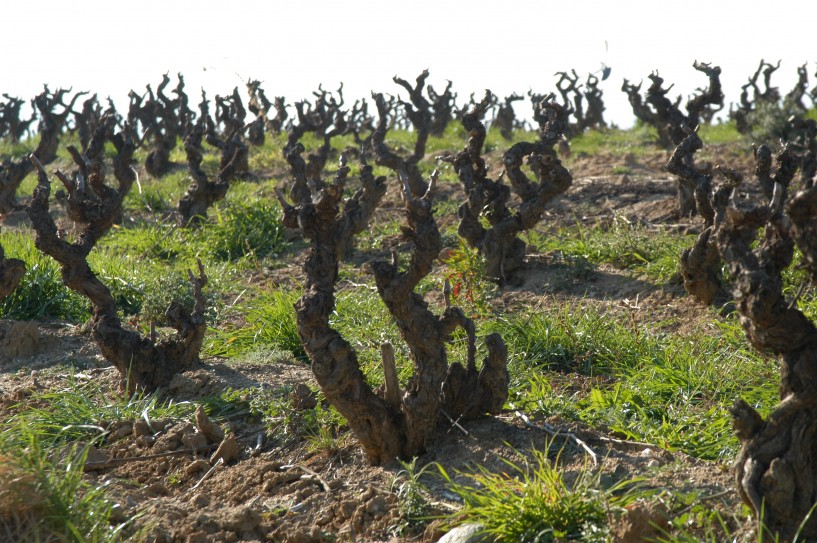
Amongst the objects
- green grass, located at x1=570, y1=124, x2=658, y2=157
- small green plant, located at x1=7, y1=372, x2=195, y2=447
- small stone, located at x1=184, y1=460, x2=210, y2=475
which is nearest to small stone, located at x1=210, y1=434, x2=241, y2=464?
small stone, located at x1=184, y1=460, x2=210, y2=475

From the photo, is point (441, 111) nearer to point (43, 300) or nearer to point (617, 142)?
point (617, 142)

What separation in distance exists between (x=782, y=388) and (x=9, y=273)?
228 inches

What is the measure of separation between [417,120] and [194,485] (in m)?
9.51

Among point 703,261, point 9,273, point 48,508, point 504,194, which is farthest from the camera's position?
point 504,194

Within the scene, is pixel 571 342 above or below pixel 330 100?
below

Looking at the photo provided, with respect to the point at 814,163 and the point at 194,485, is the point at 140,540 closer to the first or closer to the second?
the point at 194,485

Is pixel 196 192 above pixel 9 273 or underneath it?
above

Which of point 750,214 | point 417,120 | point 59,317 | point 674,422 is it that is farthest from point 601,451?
point 417,120

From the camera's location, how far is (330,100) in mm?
18281

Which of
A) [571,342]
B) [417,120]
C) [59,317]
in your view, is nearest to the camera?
[571,342]

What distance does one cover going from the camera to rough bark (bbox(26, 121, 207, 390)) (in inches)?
232

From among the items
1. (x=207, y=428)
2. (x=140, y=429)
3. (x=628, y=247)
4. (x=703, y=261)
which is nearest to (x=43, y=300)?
(x=140, y=429)

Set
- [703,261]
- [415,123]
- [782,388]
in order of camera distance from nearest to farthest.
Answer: [782,388] → [703,261] → [415,123]

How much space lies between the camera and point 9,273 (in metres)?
7.17
